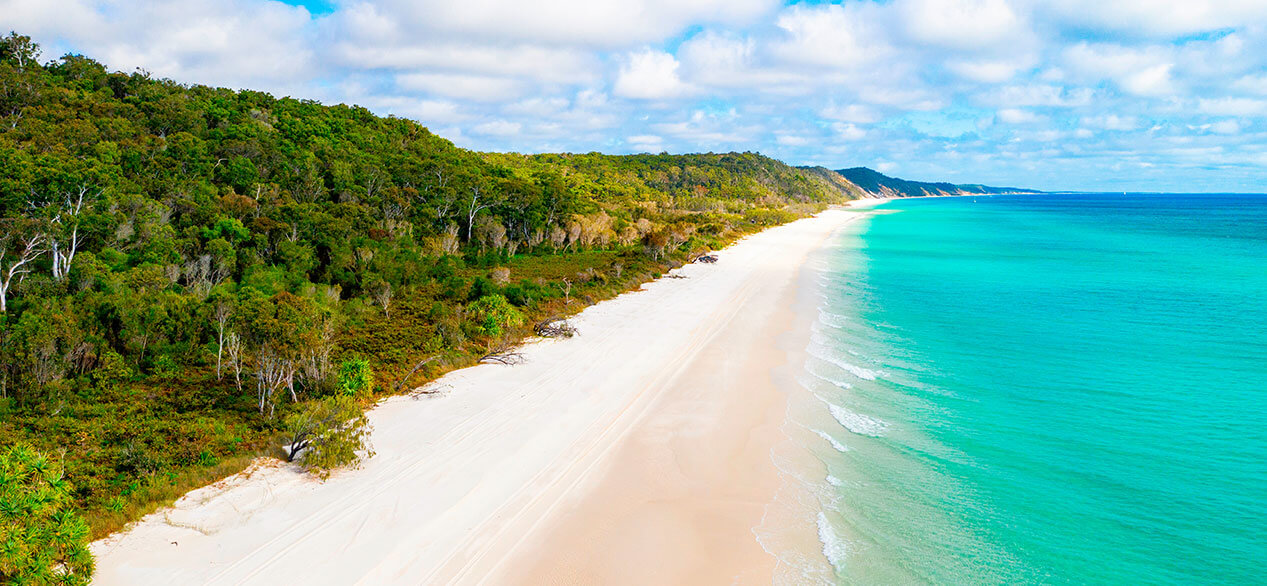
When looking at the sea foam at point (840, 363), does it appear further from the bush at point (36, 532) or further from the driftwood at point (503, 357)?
the bush at point (36, 532)

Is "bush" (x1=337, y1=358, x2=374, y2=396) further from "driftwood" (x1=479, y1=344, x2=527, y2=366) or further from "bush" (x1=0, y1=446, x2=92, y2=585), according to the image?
"bush" (x1=0, y1=446, x2=92, y2=585)

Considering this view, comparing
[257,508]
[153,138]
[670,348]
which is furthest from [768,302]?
[153,138]

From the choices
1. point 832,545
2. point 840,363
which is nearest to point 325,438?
point 832,545

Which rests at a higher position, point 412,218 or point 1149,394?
point 412,218

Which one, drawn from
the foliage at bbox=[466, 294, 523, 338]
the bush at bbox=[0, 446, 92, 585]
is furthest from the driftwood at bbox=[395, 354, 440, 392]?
the bush at bbox=[0, 446, 92, 585]

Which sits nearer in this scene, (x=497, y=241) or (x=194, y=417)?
(x=194, y=417)

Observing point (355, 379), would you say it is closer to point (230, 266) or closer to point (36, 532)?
point (36, 532)

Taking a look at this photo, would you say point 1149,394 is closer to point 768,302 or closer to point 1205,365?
point 1205,365
